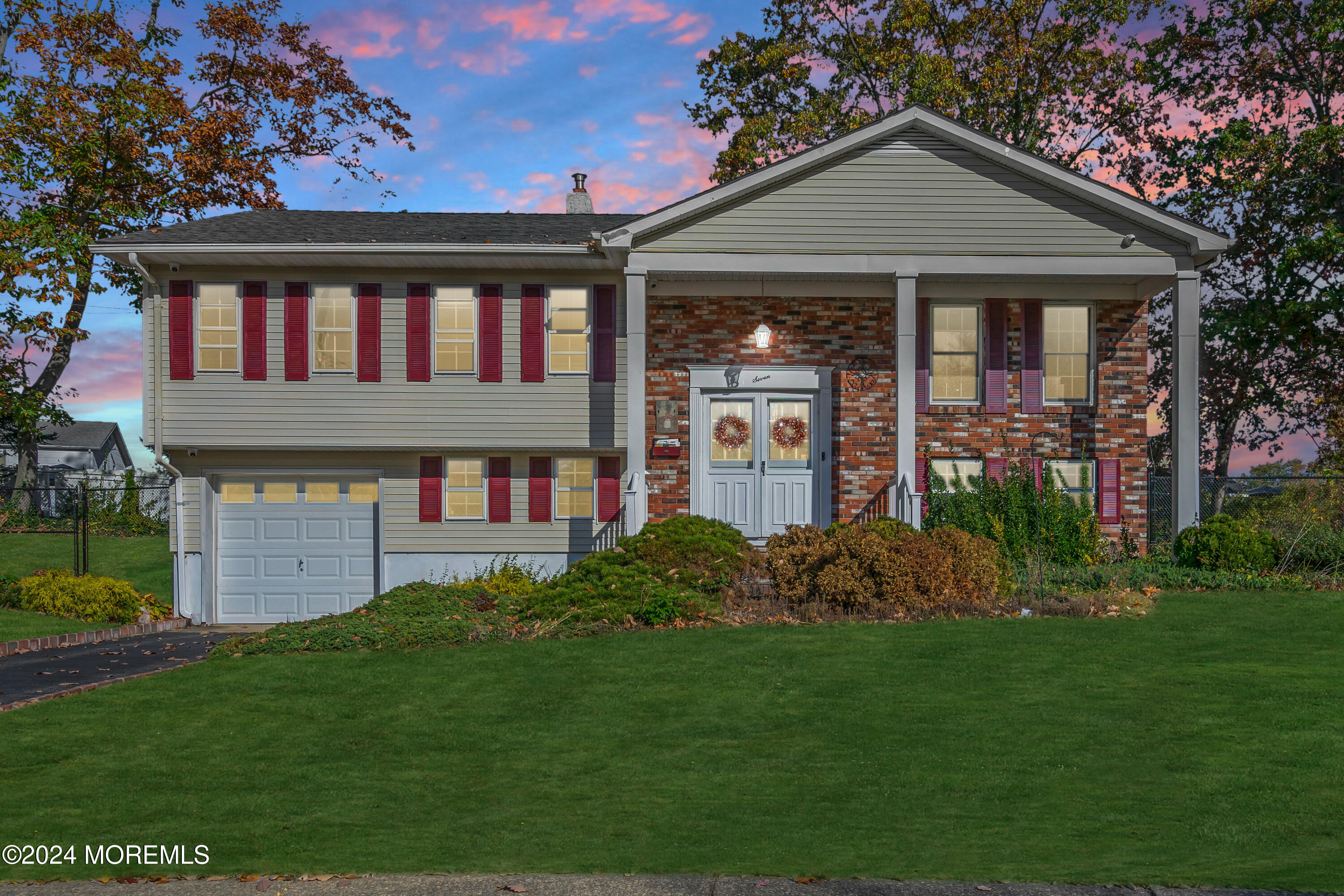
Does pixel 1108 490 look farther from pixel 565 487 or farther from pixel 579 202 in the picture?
pixel 579 202

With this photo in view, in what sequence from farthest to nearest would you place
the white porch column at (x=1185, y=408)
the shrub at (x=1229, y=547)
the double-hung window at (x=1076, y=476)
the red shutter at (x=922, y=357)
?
1. the red shutter at (x=922, y=357)
2. the double-hung window at (x=1076, y=476)
3. the white porch column at (x=1185, y=408)
4. the shrub at (x=1229, y=547)

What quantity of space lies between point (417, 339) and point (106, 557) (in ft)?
39.5

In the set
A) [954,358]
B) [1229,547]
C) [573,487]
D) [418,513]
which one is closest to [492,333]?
[573,487]

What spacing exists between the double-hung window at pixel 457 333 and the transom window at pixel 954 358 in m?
7.87

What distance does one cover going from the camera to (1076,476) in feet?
56.1

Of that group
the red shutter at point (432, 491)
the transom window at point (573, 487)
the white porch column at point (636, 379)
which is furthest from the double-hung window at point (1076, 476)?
the red shutter at point (432, 491)

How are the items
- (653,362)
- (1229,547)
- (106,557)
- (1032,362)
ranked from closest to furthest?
(1229,547)
(653,362)
(1032,362)
(106,557)

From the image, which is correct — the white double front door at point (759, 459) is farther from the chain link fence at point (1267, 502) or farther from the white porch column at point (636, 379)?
the chain link fence at point (1267, 502)

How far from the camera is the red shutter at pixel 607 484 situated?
16.5 m

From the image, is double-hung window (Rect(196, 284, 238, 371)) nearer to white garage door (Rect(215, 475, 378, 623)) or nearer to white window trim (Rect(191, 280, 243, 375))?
white window trim (Rect(191, 280, 243, 375))

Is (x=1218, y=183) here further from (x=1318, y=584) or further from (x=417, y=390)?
(x=417, y=390)

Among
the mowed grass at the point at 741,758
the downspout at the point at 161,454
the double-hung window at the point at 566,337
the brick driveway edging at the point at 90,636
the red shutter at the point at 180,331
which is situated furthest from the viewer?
the double-hung window at the point at 566,337

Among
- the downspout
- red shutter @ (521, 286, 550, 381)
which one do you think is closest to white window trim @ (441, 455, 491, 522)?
red shutter @ (521, 286, 550, 381)

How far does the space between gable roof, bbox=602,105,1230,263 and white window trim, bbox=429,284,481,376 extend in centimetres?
266
